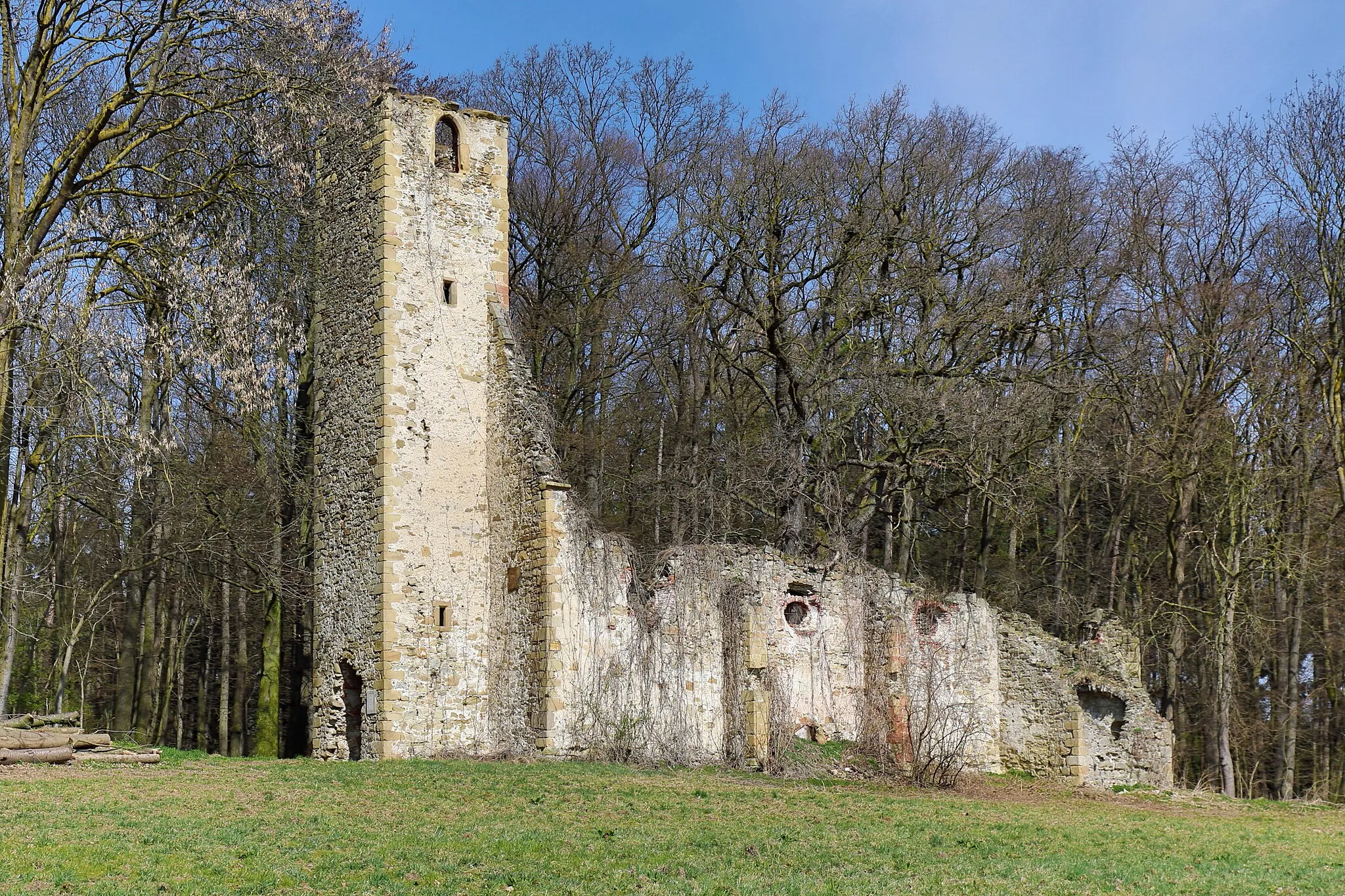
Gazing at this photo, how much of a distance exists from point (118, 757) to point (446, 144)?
31.7 ft

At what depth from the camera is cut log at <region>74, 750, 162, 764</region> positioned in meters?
15.3

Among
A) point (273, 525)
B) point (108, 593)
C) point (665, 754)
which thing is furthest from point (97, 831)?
point (108, 593)

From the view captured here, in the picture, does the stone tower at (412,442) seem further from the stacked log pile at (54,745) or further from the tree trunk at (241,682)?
the tree trunk at (241,682)

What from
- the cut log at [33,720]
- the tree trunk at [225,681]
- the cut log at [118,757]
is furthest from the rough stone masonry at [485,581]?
the tree trunk at [225,681]

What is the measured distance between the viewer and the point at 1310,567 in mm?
23750

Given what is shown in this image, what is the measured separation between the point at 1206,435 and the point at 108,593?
1968 centimetres

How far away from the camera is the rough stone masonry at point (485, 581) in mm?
18078

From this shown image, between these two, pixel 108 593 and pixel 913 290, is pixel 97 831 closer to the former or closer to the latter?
pixel 108 593

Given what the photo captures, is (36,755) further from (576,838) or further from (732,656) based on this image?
(732,656)

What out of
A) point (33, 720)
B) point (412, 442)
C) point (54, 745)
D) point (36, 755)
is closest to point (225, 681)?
point (412, 442)

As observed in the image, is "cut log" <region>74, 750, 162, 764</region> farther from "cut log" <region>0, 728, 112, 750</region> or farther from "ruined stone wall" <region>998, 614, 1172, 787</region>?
"ruined stone wall" <region>998, 614, 1172, 787</region>

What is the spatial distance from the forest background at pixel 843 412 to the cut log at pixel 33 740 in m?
3.36

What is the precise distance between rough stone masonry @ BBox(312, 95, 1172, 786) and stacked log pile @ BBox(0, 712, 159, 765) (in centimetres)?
323

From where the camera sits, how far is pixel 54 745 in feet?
49.1
